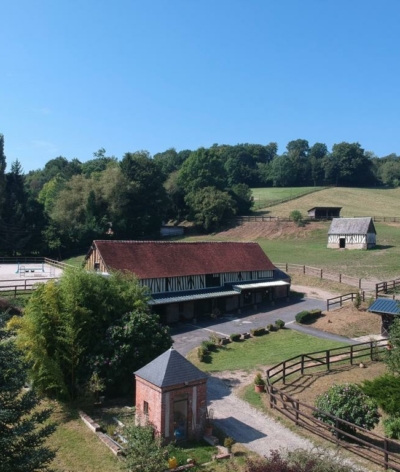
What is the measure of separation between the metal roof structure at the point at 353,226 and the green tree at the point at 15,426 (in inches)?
1860

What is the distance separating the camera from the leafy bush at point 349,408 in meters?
14.3

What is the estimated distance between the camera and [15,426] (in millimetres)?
10008

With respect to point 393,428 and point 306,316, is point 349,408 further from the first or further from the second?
point 306,316

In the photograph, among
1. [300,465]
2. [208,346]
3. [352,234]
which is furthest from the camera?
[352,234]

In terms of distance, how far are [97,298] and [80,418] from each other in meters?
5.12

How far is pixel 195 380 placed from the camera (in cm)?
1478

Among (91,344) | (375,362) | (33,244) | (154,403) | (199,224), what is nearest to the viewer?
(154,403)

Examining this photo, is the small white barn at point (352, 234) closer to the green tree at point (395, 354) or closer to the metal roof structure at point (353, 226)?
the metal roof structure at point (353, 226)

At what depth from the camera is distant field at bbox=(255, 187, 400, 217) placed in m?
74.9

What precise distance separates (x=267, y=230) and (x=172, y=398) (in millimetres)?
52231

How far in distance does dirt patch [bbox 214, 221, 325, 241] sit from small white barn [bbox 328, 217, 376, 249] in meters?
7.28

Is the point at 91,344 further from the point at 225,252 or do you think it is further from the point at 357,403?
the point at 225,252

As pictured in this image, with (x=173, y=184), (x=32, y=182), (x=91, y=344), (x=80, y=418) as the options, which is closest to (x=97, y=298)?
(x=91, y=344)

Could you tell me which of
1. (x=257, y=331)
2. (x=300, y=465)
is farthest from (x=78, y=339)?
(x=257, y=331)
